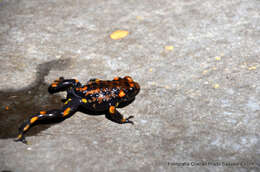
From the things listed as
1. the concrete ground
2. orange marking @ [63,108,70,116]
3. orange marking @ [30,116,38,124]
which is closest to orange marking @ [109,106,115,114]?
the concrete ground

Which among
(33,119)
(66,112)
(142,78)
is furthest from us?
(142,78)

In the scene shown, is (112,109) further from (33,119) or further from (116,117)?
(33,119)

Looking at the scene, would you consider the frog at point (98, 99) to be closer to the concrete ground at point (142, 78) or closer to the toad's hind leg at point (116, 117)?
the toad's hind leg at point (116, 117)

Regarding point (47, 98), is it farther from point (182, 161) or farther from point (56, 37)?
point (182, 161)

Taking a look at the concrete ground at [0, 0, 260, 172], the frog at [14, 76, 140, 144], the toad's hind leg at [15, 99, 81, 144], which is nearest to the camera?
the concrete ground at [0, 0, 260, 172]

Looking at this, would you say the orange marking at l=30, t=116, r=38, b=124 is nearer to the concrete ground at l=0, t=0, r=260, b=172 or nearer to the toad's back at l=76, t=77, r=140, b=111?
the concrete ground at l=0, t=0, r=260, b=172

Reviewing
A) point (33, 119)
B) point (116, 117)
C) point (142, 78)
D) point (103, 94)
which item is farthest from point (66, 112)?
point (142, 78)
